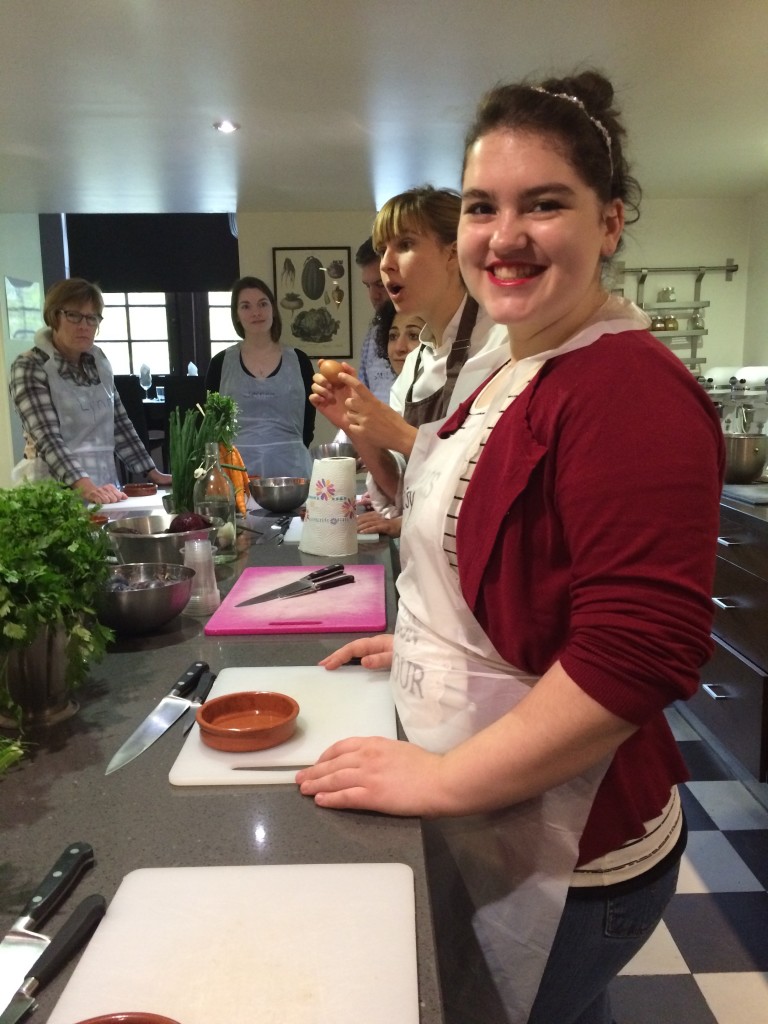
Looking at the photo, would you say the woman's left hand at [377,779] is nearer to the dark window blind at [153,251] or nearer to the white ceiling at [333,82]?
the white ceiling at [333,82]

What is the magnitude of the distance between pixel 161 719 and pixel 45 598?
0.67ft

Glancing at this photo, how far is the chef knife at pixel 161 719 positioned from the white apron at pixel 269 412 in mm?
2652

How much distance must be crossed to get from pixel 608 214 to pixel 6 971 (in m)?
0.82

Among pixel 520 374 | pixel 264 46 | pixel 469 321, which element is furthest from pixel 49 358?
pixel 520 374

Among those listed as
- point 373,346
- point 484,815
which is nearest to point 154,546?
point 484,815

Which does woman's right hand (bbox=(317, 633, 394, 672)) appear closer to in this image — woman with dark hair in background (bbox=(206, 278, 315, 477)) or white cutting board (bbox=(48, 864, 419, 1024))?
white cutting board (bbox=(48, 864, 419, 1024))

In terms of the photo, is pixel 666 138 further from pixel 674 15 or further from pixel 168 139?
pixel 168 139

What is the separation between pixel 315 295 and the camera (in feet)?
18.6

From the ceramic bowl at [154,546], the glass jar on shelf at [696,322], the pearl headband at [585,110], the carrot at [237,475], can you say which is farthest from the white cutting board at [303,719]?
the glass jar on shelf at [696,322]

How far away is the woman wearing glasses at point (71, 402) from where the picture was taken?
3.17 metres

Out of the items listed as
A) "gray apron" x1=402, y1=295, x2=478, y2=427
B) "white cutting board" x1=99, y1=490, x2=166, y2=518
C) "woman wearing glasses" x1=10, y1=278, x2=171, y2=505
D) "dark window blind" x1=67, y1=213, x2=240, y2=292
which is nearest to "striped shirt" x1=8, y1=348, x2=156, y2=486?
"woman wearing glasses" x1=10, y1=278, x2=171, y2=505

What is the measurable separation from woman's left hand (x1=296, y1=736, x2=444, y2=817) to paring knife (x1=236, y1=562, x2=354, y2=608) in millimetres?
649

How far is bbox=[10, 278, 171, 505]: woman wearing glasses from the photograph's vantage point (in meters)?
3.17

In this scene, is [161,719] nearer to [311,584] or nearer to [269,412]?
[311,584]
